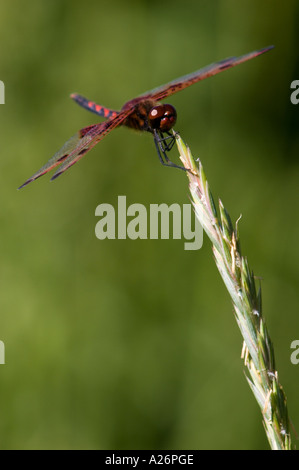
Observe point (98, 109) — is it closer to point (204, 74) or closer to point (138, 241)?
point (138, 241)

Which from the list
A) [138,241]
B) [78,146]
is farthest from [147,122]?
[138,241]

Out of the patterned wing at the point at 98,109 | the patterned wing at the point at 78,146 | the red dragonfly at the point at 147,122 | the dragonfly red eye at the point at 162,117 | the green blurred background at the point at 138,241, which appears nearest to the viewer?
the patterned wing at the point at 78,146

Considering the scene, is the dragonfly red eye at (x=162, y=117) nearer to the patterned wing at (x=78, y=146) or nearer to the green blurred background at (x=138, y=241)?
the patterned wing at (x=78, y=146)

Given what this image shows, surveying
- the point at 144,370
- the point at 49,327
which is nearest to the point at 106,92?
the point at 49,327

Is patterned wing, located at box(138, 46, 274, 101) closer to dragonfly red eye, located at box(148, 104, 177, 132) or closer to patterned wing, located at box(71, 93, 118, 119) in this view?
dragonfly red eye, located at box(148, 104, 177, 132)

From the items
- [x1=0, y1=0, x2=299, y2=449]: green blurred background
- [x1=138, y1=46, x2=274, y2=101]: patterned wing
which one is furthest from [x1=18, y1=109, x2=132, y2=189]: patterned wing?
[x1=0, y1=0, x2=299, y2=449]: green blurred background

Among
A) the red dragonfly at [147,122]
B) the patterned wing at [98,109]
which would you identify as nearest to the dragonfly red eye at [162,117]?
the red dragonfly at [147,122]
